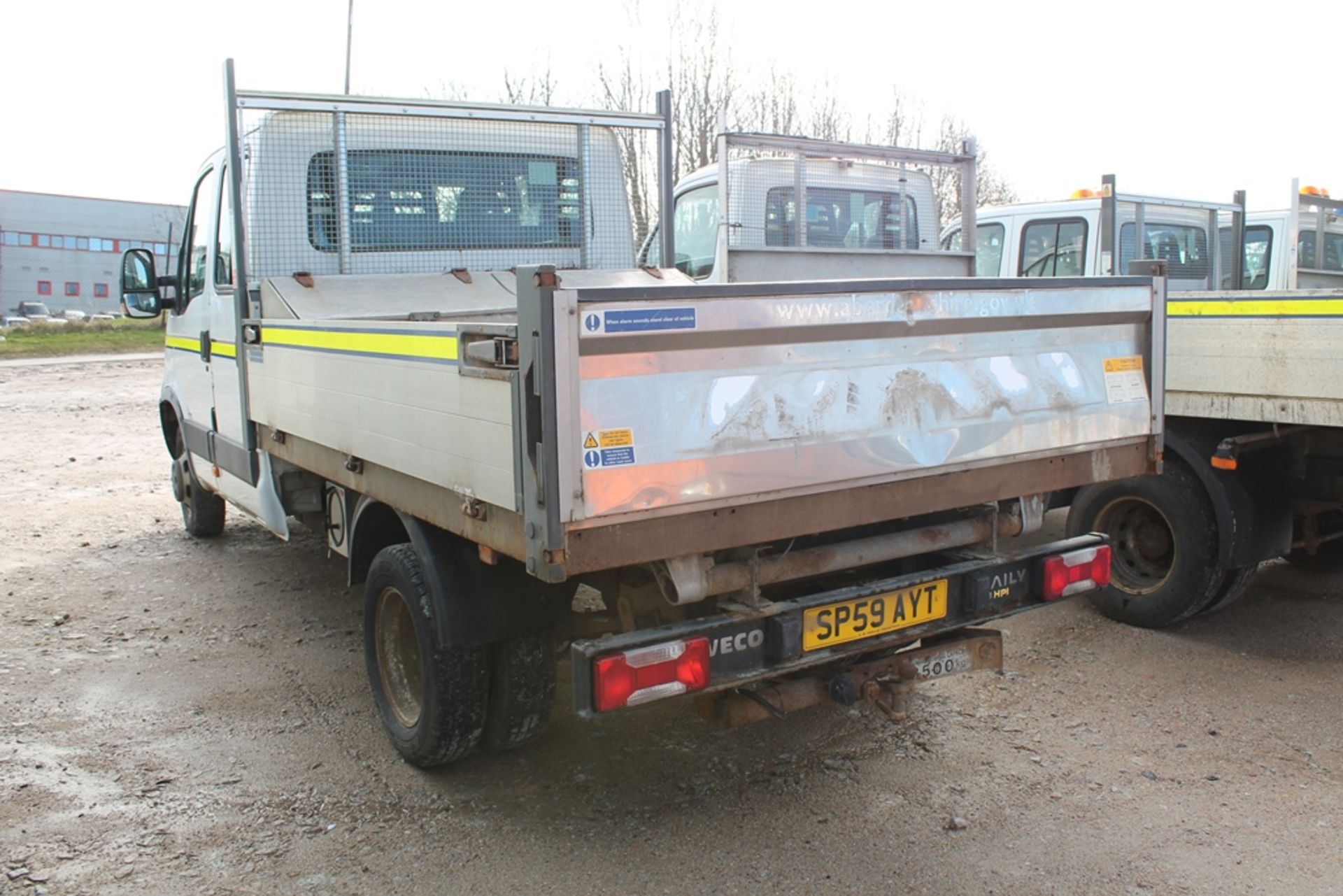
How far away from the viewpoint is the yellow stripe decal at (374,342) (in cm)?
308

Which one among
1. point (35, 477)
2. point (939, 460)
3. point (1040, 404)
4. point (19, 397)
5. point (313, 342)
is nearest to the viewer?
point (939, 460)

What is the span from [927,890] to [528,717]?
1.38 metres

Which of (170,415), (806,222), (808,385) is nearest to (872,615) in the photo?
(808,385)

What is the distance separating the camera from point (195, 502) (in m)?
7.35

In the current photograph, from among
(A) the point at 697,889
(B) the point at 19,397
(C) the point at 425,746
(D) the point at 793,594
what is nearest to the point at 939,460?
(D) the point at 793,594

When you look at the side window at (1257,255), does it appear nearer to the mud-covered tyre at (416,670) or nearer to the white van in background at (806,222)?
the white van in background at (806,222)

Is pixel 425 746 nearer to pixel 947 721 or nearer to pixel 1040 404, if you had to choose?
pixel 947 721

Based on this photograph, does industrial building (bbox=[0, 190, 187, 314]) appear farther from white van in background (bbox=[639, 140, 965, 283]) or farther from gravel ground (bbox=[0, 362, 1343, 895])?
gravel ground (bbox=[0, 362, 1343, 895])

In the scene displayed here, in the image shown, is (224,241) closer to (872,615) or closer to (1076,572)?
(872,615)

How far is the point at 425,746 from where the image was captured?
3645 mm

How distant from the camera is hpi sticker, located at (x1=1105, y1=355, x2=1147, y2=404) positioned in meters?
3.71

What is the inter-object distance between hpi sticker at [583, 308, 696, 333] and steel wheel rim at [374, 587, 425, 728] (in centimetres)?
159

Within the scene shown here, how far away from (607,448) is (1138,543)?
148 inches

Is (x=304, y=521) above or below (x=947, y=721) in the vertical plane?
above
